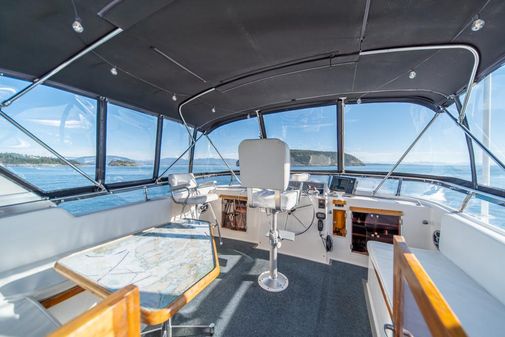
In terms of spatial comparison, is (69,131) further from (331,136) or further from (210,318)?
(331,136)

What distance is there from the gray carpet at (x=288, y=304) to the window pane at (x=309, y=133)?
2.10 m

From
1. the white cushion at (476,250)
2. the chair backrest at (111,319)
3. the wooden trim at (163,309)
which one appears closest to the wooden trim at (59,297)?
the wooden trim at (163,309)

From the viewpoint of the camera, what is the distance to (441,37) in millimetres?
1582

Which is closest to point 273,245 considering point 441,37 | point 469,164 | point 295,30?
point 295,30

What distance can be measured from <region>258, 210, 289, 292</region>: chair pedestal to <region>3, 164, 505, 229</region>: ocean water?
172 cm

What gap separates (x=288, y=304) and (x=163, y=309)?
1.42 metres

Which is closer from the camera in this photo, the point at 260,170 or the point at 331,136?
the point at 260,170

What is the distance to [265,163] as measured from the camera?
1.86 meters

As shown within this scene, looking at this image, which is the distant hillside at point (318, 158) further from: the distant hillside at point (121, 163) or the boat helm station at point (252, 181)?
the distant hillside at point (121, 163)

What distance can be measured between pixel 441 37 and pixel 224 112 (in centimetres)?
315

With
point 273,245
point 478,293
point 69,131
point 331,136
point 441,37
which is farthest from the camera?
point 331,136

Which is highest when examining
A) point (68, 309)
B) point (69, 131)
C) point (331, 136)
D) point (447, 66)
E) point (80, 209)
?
point (447, 66)

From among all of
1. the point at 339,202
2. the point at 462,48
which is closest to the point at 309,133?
the point at 339,202

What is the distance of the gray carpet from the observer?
1.53 meters
